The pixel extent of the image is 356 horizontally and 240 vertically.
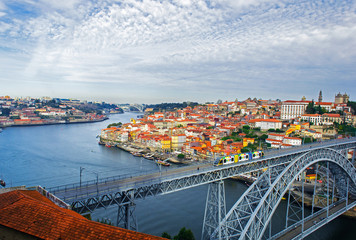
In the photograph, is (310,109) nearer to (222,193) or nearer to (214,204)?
(222,193)

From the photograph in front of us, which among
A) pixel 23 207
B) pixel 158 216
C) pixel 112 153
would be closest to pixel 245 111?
pixel 112 153

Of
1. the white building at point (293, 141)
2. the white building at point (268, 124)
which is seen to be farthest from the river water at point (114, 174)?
the white building at point (268, 124)

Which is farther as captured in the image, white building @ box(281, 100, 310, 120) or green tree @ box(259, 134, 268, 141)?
white building @ box(281, 100, 310, 120)

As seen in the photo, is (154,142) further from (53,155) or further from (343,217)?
(343,217)

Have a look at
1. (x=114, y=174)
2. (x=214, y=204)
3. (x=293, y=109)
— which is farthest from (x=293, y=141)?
(x=214, y=204)

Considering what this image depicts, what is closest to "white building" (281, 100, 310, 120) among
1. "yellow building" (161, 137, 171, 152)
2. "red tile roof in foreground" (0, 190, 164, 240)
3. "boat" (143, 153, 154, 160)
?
"yellow building" (161, 137, 171, 152)

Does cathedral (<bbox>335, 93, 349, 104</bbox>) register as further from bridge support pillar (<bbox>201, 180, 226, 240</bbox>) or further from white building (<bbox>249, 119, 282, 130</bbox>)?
bridge support pillar (<bbox>201, 180, 226, 240</bbox>)
